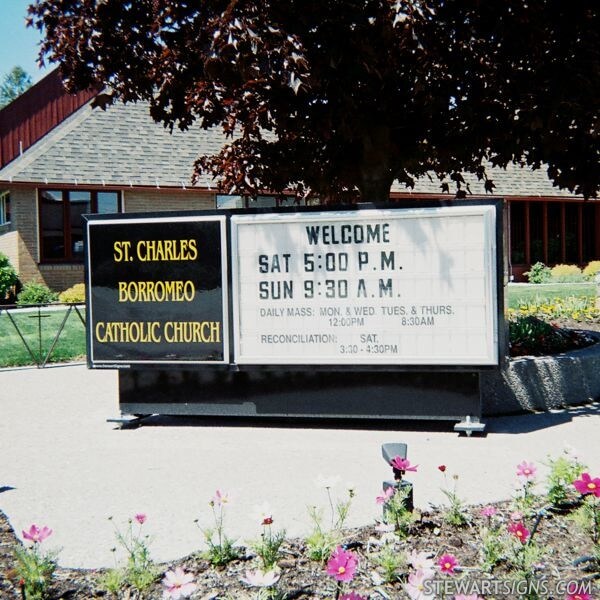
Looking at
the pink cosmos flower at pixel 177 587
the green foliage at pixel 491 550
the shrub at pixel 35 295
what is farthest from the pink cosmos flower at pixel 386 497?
the shrub at pixel 35 295

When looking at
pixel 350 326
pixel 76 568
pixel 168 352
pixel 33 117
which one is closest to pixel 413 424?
pixel 350 326

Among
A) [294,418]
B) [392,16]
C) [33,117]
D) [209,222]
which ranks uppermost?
[33,117]

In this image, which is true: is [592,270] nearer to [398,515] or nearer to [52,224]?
[52,224]

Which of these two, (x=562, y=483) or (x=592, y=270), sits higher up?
(x=592, y=270)

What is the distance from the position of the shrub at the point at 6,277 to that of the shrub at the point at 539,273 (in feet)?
60.9

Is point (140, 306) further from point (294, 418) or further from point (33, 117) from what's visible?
point (33, 117)

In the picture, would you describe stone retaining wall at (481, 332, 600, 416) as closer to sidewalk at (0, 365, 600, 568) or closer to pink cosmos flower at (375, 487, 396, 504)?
sidewalk at (0, 365, 600, 568)

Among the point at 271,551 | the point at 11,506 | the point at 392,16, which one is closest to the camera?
the point at 271,551

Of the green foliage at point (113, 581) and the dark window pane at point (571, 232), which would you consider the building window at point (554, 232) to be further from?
the green foliage at point (113, 581)

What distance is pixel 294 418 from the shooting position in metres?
8.09

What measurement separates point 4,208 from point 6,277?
158 inches

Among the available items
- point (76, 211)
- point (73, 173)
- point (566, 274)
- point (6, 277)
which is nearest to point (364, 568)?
point (6, 277)

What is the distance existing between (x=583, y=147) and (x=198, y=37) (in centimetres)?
466

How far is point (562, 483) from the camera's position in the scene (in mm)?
4363
